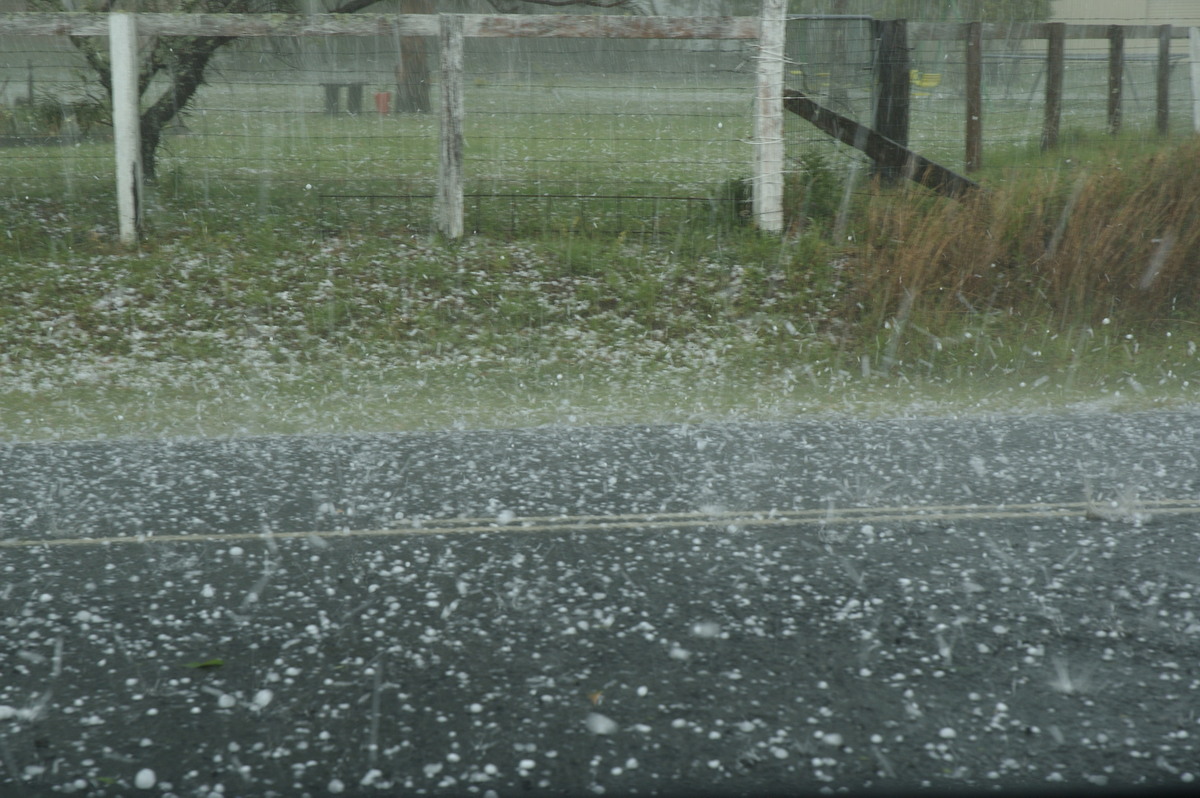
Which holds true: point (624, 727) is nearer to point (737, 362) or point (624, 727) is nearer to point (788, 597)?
point (788, 597)

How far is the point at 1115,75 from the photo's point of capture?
37.6ft

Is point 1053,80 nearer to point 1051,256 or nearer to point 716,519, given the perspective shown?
point 1051,256

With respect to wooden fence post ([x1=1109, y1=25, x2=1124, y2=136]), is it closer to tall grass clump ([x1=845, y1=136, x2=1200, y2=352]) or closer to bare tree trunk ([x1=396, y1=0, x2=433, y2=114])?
tall grass clump ([x1=845, y1=136, x2=1200, y2=352])

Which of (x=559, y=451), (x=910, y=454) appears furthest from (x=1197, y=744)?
(x=559, y=451)

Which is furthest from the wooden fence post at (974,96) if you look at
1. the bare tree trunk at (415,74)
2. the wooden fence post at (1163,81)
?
the bare tree trunk at (415,74)

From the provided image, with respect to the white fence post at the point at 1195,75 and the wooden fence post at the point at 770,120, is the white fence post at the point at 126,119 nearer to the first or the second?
the wooden fence post at the point at 770,120

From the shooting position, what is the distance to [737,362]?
7562mm

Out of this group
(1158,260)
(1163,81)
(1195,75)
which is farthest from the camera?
(1163,81)

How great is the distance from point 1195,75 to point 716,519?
10.1m

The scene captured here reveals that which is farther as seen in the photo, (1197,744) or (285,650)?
(285,650)

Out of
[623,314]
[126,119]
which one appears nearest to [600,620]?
[623,314]

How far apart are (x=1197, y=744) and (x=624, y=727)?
1322 millimetres

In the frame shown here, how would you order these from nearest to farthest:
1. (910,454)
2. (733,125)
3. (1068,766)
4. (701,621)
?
(1068,766)
(701,621)
(910,454)
(733,125)

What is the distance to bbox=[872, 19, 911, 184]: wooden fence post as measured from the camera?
31.6 feet
